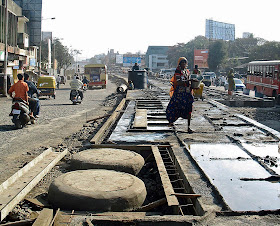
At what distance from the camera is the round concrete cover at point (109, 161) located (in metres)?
5.86

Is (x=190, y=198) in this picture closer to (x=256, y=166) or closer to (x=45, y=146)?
(x=256, y=166)

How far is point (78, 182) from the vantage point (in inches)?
188

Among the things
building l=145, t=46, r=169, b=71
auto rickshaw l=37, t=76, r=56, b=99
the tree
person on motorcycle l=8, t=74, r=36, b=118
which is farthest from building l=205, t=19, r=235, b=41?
person on motorcycle l=8, t=74, r=36, b=118

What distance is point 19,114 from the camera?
1110cm

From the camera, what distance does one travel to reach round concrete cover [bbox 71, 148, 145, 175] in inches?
231

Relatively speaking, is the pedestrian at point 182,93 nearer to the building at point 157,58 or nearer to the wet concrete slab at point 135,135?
the wet concrete slab at point 135,135

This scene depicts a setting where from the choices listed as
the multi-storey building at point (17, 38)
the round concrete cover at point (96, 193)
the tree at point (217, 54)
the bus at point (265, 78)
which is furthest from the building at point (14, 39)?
the tree at point (217, 54)

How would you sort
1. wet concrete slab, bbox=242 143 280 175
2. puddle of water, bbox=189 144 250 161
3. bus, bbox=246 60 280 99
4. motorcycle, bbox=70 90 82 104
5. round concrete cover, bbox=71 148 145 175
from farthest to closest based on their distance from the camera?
bus, bbox=246 60 280 99, motorcycle, bbox=70 90 82 104, puddle of water, bbox=189 144 250 161, wet concrete slab, bbox=242 143 280 175, round concrete cover, bbox=71 148 145 175

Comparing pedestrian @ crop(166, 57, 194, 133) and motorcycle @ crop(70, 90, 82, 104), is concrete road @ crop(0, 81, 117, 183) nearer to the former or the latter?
pedestrian @ crop(166, 57, 194, 133)

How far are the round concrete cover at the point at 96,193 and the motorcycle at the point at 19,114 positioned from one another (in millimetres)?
6594

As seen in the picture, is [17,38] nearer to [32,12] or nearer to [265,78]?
[32,12]

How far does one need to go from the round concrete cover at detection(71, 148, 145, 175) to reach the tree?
259ft

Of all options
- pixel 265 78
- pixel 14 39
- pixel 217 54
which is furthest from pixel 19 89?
pixel 217 54

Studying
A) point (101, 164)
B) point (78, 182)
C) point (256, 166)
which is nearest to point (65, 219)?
point (78, 182)
